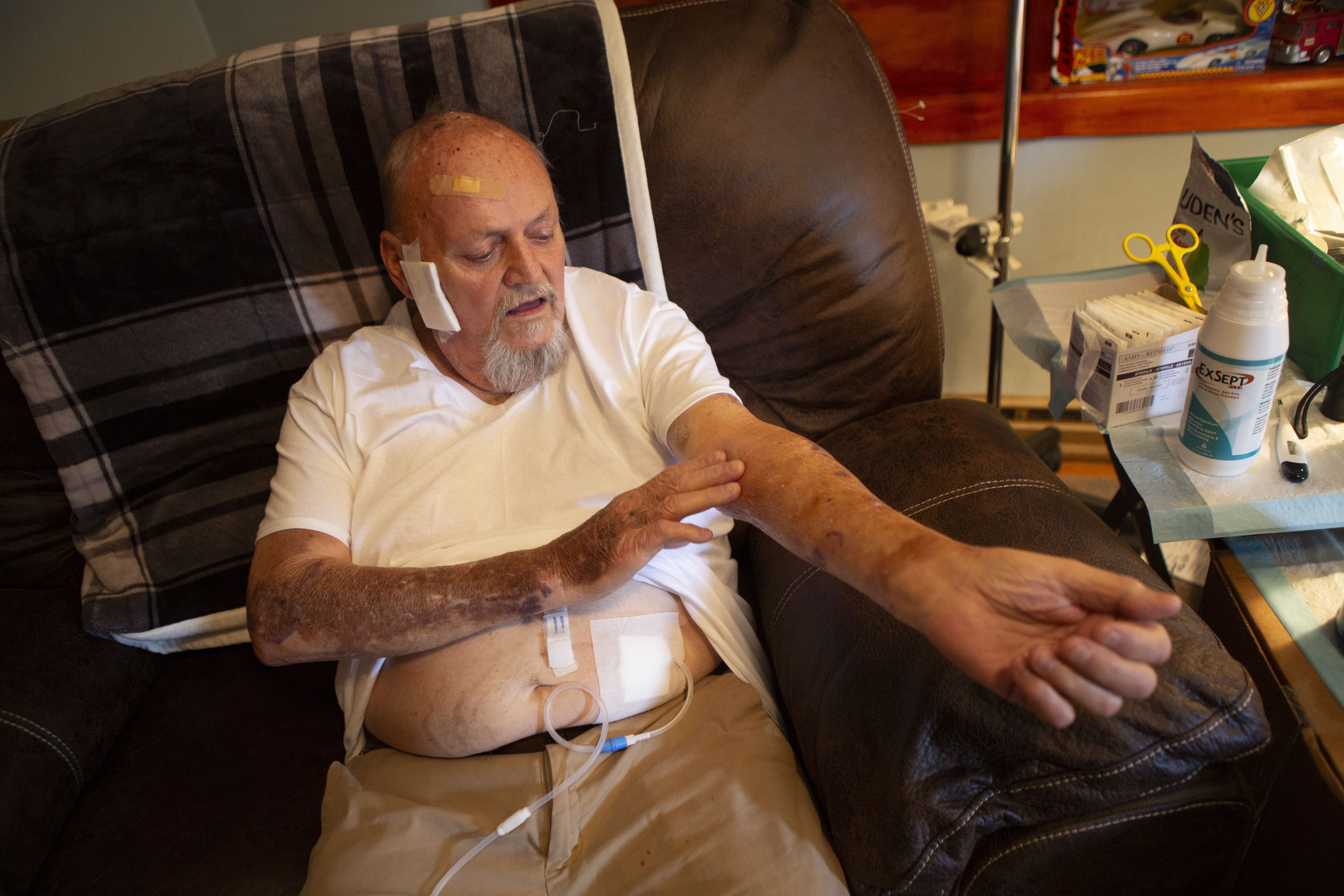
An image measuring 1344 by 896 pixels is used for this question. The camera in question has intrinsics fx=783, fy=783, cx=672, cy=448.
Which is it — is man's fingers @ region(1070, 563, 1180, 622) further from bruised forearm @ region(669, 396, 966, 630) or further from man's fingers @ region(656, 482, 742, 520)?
man's fingers @ region(656, 482, 742, 520)

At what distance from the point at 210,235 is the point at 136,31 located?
3.68ft

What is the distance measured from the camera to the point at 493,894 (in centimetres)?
89

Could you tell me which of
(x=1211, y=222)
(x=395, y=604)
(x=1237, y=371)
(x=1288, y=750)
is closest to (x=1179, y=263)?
(x=1211, y=222)

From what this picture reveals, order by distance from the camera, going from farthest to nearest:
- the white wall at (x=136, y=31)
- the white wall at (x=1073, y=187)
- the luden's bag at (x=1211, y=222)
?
the white wall at (x=136, y=31), the white wall at (x=1073, y=187), the luden's bag at (x=1211, y=222)

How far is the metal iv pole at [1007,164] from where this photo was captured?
1.38 metres

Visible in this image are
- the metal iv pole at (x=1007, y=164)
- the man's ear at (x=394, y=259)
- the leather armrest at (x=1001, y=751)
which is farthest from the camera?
the metal iv pole at (x=1007, y=164)

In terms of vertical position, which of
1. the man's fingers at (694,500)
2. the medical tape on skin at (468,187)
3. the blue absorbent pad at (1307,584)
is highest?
the medical tape on skin at (468,187)

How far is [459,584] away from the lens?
3.28 ft

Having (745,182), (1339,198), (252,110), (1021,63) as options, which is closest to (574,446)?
(745,182)

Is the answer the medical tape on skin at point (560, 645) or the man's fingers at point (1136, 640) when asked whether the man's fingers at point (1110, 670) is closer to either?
the man's fingers at point (1136, 640)

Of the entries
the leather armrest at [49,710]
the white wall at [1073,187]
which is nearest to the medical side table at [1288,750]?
the white wall at [1073,187]

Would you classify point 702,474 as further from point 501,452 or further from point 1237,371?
point 1237,371

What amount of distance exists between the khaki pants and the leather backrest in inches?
21.7

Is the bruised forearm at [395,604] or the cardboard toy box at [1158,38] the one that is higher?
the cardboard toy box at [1158,38]
